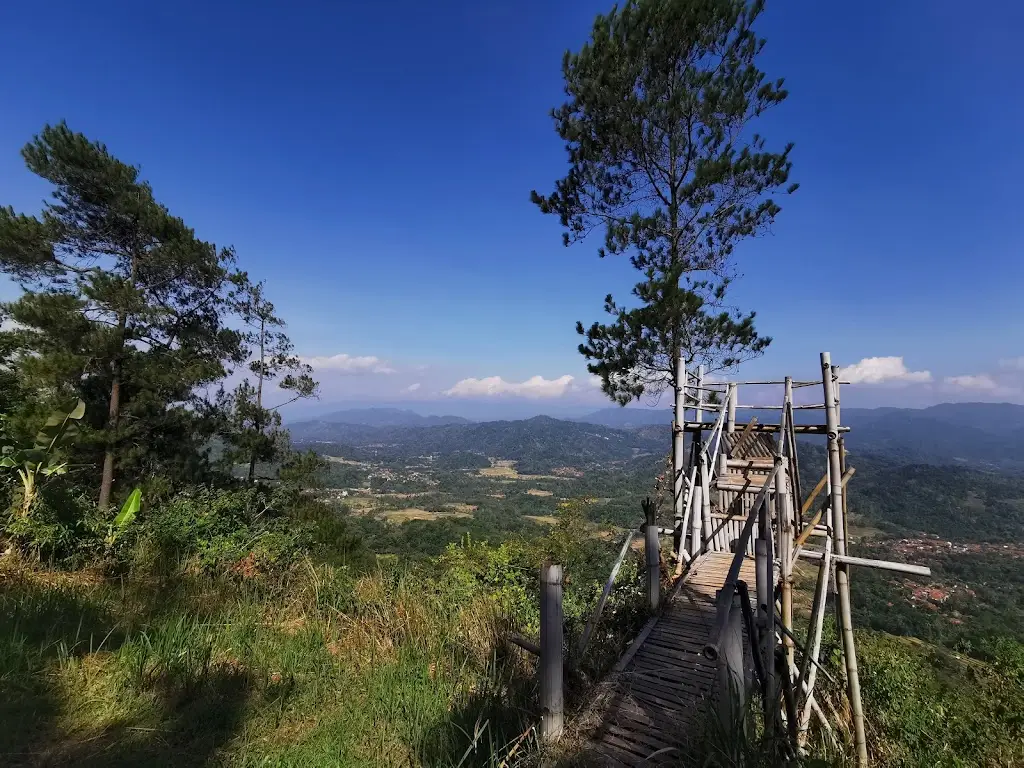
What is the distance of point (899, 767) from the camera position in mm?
6047

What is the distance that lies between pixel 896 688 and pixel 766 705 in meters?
10.4

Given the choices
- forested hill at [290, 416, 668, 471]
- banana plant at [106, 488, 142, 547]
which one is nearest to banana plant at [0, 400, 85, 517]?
banana plant at [106, 488, 142, 547]

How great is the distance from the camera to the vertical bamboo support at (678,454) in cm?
720

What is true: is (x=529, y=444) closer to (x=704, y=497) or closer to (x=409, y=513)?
(x=409, y=513)

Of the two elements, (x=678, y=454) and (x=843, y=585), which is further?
(x=678, y=454)

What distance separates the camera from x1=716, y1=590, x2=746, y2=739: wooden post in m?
2.33

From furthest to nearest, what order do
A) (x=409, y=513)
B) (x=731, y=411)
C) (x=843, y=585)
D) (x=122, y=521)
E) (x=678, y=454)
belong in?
(x=409, y=513) < (x=731, y=411) < (x=678, y=454) < (x=122, y=521) < (x=843, y=585)

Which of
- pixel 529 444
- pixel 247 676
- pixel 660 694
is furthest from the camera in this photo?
pixel 529 444

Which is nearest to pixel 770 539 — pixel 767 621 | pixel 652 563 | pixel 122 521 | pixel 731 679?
pixel 767 621

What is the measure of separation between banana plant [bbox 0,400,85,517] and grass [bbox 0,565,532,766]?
6.00 ft

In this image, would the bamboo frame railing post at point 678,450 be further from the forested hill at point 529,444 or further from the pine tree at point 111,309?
the forested hill at point 529,444

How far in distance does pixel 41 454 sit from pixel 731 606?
25.2 ft

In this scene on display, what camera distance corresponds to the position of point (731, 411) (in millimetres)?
8750

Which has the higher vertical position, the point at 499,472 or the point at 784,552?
the point at 784,552
